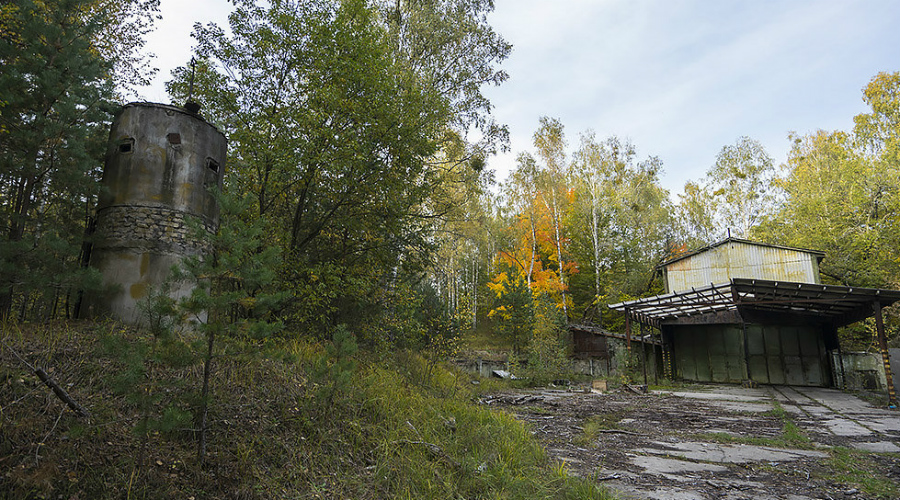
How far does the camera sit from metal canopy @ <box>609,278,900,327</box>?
11305 mm

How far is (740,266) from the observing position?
18703mm

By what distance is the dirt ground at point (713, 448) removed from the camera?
11.9 ft

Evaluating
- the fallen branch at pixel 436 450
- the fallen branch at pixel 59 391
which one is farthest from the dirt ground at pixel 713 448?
the fallen branch at pixel 59 391

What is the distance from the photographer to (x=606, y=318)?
93.2 ft

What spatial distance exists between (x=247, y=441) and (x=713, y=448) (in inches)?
205

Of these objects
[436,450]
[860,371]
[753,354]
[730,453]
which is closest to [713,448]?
[730,453]

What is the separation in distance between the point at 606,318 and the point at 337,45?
997 inches

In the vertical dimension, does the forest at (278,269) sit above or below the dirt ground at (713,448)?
above

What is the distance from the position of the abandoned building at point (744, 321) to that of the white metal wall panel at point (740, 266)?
31 millimetres

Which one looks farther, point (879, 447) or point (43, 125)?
point (43, 125)

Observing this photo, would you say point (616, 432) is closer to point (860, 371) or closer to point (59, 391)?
point (59, 391)

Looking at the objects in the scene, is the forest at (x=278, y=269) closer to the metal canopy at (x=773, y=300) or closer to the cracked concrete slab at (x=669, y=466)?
the cracked concrete slab at (x=669, y=466)

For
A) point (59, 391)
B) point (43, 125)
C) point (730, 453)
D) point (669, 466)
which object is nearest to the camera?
point (59, 391)

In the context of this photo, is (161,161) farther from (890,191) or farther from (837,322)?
(890,191)
